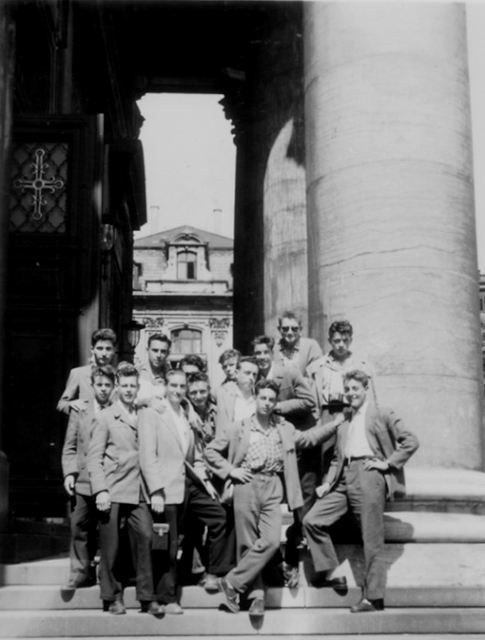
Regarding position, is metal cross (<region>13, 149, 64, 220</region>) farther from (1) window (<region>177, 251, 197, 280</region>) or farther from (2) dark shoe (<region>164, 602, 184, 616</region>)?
(1) window (<region>177, 251, 197, 280</region>)

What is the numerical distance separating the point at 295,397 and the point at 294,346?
1.94ft

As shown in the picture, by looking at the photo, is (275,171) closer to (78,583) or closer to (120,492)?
(120,492)

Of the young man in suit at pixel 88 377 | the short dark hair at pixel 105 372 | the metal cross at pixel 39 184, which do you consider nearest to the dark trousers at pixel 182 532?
the short dark hair at pixel 105 372

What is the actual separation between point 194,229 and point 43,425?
6590cm

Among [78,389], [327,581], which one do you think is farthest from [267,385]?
[78,389]

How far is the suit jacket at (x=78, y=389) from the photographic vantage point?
8.39 meters

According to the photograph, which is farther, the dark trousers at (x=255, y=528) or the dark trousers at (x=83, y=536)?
the dark trousers at (x=83, y=536)

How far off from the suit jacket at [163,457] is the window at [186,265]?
65922 millimetres

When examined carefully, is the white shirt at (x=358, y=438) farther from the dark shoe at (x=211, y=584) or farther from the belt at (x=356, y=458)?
the dark shoe at (x=211, y=584)

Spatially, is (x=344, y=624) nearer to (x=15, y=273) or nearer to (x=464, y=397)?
(x=464, y=397)

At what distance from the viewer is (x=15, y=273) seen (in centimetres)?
1101

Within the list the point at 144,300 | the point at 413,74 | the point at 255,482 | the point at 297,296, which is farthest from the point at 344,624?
the point at 144,300

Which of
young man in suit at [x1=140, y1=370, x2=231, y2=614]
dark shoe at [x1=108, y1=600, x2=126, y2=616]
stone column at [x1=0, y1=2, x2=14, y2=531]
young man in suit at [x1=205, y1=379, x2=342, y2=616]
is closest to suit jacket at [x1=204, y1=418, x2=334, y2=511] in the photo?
young man in suit at [x1=205, y1=379, x2=342, y2=616]

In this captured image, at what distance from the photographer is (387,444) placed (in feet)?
26.1
